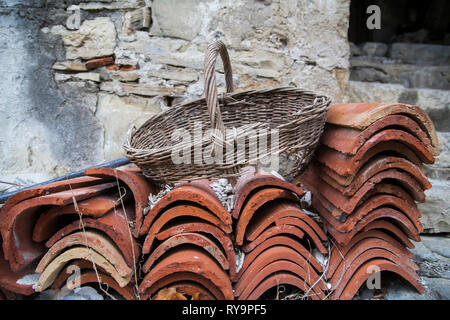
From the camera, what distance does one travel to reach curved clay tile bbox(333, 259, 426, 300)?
1048mm

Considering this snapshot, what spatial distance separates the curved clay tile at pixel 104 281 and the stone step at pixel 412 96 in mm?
2086

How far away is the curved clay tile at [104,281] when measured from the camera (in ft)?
3.28

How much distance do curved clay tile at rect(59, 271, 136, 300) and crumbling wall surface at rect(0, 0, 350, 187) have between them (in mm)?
1184

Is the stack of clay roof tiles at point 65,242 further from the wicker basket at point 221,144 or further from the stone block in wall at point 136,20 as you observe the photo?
the stone block in wall at point 136,20

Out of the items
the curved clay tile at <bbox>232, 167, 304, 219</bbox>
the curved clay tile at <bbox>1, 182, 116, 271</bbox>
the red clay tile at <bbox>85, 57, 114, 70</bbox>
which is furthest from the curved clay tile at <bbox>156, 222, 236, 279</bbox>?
the red clay tile at <bbox>85, 57, 114, 70</bbox>

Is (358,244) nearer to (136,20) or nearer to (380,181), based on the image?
(380,181)

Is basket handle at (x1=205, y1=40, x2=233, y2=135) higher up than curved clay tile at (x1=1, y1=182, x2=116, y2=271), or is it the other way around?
basket handle at (x1=205, y1=40, x2=233, y2=135)

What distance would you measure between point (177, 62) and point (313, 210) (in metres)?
1.42

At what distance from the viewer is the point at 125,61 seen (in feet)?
6.66

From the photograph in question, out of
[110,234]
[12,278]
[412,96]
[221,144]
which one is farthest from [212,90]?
[412,96]

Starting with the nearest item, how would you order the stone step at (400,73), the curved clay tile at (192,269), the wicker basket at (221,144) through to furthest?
the curved clay tile at (192,269), the wicker basket at (221,144), the stone step at (400,73)

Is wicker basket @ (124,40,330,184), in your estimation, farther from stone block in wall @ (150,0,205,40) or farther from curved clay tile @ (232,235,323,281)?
stone block in wall @ (150,0,205,40)

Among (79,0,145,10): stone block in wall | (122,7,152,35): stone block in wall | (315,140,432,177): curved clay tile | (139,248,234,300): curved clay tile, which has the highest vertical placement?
(79,0,145,10): stone block in wall

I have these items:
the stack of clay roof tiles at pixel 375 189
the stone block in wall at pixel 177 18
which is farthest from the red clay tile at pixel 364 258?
the stone block in wall at pixel 177 18
